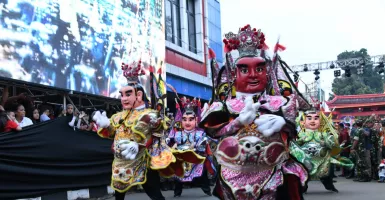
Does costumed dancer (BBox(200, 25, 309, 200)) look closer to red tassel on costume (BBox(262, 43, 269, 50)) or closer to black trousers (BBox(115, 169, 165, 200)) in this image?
red tassel on costume (BBox(262, 43, 269, 50))

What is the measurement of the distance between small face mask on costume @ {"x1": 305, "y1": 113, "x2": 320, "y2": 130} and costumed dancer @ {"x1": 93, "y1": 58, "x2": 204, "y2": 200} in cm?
340

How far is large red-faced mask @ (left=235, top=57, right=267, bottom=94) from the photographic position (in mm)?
5121

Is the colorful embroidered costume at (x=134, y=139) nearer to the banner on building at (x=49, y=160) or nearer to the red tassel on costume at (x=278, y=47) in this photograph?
the banner on building at (x=49, y=160)

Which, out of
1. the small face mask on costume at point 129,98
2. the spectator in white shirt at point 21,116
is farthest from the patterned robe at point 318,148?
the spectator in white shirt at point 21,116

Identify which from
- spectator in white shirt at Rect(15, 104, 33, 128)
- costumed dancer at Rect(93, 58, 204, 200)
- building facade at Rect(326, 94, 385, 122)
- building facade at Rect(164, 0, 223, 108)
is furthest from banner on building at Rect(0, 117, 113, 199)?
building facade at Rect(326, 94, 385, 122)

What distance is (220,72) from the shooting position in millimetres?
5598

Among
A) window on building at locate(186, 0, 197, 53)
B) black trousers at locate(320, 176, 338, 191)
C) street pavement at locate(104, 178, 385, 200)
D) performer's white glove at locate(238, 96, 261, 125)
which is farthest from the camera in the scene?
window on building at locate(186, 0, 197, 53)

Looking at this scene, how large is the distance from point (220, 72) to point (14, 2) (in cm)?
696

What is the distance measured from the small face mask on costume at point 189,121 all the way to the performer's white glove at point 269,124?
6.86 metres

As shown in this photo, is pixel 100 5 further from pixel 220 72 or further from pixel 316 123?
pixel 220 72

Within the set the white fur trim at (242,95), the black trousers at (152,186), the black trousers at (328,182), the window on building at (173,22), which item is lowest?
the black trousers at (328,182)

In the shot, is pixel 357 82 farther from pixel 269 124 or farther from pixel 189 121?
pixel 269 124

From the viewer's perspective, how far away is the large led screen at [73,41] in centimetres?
1107

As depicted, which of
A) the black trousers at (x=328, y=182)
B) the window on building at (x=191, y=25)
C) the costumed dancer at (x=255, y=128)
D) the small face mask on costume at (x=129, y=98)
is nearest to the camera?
the costumed dancer at (x=255, y=128)
